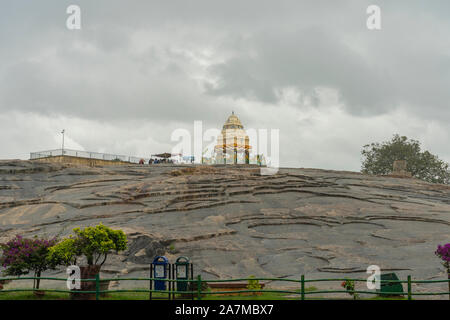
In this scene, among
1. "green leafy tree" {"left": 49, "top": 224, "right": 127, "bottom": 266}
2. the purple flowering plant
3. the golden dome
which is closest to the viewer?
"green leafy tree" {"left": 49, "top": 224, "right": 127, "bottom": 266}

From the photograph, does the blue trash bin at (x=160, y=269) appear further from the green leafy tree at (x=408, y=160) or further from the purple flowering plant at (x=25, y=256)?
the green leafy tree at (x=408, y=160)

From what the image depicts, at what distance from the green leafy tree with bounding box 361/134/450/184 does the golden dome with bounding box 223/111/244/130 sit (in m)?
18.7

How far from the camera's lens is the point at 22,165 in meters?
48.6

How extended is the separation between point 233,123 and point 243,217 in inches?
1543

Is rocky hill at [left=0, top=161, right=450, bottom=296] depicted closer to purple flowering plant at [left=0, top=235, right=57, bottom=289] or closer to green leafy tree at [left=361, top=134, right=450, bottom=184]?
purple flowering plant at [left=0, top=235, right=57, bottom=289]

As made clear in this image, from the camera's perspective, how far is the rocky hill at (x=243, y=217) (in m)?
25.8

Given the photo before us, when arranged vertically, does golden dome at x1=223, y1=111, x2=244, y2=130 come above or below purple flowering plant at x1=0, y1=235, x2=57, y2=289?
above

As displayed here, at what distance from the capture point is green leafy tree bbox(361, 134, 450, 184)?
240ft

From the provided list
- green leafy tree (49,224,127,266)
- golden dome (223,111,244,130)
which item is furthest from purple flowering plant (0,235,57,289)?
golden dome (223,111,244,130)

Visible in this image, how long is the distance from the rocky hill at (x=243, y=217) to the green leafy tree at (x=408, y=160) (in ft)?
88.8

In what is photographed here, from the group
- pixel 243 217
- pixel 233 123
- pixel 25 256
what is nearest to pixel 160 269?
pixel 25 256

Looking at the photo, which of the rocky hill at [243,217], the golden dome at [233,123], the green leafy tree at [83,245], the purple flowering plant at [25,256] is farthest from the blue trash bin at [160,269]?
the golden dome at [233,123]

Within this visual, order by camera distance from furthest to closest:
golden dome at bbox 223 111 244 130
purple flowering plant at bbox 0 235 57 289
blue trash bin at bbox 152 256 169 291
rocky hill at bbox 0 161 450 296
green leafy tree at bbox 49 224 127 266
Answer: golden dome at bbox 223 111 244 130
rocky hill at bbox 0 161 450 296
purple flowering plant at bbox 0 235 57 289
green leafy tree at bbox 49 224 127 266
blue trash bin at bbox 152 256 169 291
